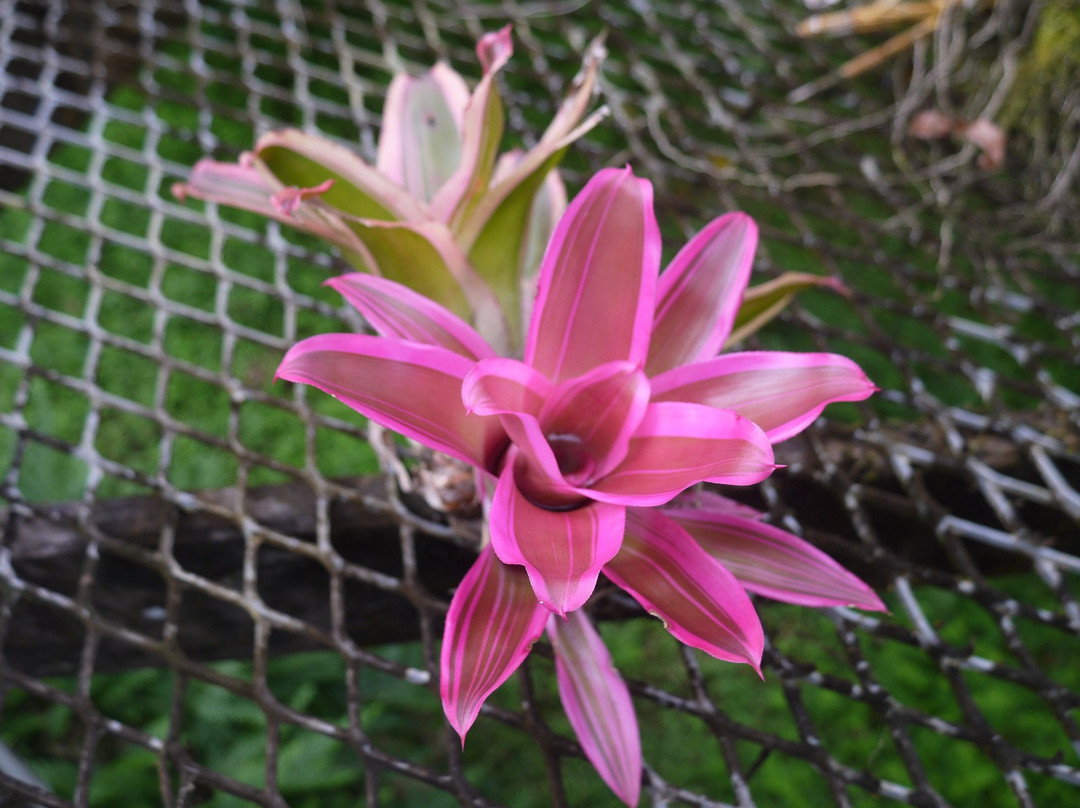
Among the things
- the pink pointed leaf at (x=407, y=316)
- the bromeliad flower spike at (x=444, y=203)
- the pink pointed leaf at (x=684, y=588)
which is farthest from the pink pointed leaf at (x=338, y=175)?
the pink pointed leaf at (x=684, y=588)

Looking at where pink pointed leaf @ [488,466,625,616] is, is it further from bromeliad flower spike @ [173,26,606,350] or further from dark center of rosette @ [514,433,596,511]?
bromeliad flower spike @ [173,26,606,350]

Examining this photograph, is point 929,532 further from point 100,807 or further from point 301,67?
point 100,807

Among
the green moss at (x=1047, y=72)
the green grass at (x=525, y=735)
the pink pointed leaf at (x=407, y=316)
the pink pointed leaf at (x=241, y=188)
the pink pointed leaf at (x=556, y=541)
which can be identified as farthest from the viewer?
the green grass at (x=525, y=735)

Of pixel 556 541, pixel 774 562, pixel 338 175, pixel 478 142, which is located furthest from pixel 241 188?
pixel 774 562

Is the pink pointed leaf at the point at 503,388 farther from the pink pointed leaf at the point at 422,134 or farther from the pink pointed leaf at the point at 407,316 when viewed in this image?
the pink pointed leaf at the point at 422,134

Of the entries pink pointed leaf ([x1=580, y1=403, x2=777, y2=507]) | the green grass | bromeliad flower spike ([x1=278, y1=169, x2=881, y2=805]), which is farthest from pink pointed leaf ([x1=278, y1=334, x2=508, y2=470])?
the green grass

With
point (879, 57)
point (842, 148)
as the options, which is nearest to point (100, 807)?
point (842, 148)

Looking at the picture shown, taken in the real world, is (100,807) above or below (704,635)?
below
